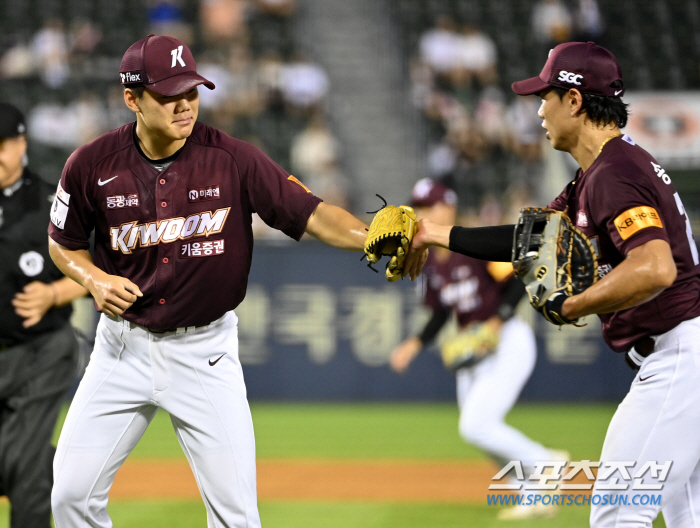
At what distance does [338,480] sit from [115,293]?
13.7ft

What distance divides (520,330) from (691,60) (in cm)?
977

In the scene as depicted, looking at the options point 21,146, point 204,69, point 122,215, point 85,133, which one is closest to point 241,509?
point 122,215

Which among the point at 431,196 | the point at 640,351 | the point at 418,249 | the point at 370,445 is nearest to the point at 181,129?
the point at 418,249

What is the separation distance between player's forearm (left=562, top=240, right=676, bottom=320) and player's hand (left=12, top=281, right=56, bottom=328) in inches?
113

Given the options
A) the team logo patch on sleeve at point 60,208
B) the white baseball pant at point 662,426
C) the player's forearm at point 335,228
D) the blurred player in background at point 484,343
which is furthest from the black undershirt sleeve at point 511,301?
the team logo patch on sleeve at point 60,208

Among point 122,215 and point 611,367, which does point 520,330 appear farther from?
point 611,367

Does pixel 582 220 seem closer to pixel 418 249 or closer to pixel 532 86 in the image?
pixel 532 86

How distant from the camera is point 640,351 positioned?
12.1 ft

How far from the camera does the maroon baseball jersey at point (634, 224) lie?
335 cm

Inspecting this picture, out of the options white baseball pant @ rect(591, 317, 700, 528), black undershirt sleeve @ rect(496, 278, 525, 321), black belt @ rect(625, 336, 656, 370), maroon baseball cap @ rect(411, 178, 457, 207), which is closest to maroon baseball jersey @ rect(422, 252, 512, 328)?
black undershirt sleeve @ rect(496, 278, 525, 321)

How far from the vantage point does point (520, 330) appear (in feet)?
21.8

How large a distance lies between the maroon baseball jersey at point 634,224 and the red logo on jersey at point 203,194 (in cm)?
159

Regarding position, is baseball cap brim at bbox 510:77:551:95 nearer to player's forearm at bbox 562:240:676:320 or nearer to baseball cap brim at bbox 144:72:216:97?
player's forearm at bbox 562:240:676:320

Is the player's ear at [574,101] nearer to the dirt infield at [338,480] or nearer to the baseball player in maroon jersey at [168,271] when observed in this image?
the baseball player in maroon jersey at [168,271]
